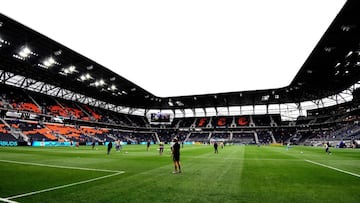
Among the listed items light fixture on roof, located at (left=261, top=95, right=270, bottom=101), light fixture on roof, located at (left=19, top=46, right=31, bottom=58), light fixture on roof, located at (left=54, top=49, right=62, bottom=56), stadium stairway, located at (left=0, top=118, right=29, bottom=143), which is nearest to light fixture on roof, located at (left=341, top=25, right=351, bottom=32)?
light fixture on roof, located at (left=54, top=49, right=62, bottom=56)

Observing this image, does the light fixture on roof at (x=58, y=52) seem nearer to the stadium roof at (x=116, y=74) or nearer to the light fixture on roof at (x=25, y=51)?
the stadium roof at (x=116, y=74)

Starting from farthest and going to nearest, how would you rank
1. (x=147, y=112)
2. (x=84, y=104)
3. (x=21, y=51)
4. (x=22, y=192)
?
1. (x=147, y=112)
2. (x=84, y=104)
3. (x=21, y=51)
4. (x=22, y=192)

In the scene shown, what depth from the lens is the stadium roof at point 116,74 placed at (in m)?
30.5

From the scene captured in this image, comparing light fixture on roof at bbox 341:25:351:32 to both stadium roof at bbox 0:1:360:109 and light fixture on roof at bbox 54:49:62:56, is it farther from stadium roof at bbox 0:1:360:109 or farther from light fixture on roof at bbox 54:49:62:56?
light fixture on roof at bbox 54:49:62:56

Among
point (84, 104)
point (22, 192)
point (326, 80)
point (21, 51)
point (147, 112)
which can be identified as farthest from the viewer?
point (147, 112)

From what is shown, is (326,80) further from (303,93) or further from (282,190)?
(282,190)

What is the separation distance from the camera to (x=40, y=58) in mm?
40719

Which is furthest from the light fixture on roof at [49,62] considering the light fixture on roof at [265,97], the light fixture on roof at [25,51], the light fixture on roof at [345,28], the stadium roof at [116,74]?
the light fixture on roof at [265,97]

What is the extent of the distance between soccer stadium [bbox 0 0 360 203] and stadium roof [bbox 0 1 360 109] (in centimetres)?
23

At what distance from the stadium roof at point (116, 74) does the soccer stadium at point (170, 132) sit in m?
0.23

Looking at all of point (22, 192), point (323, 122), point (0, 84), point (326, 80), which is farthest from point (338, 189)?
point (323, 122)

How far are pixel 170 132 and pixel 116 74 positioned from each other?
52.4 metres

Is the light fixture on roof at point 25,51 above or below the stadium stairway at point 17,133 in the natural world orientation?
above

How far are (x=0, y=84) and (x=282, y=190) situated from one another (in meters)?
65.4
